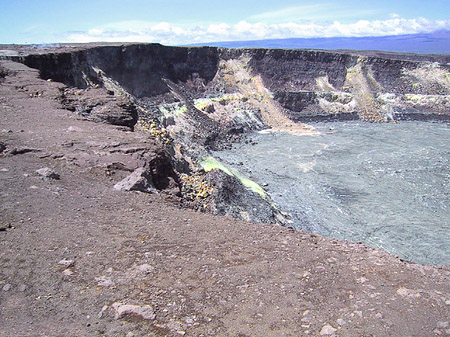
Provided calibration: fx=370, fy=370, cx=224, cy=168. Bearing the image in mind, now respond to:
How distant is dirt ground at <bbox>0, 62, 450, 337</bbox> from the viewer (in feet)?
16.2

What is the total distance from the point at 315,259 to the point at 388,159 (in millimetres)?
27227

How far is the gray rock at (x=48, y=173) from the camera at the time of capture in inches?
337

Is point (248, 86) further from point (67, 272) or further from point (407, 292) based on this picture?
point (67, 272)

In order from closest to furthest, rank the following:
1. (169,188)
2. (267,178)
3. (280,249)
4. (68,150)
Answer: (280,249), (68,150), (169,188), (267,178)

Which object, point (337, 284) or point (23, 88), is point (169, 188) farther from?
point (23, 88)

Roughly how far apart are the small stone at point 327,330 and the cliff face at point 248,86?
21.5 metres

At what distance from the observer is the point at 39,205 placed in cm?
741

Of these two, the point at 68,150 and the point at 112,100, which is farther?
the point at 112,100

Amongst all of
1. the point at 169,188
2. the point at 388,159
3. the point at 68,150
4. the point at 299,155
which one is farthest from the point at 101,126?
the point at 388,159

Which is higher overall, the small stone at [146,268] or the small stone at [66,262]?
the small stone at [66,262]

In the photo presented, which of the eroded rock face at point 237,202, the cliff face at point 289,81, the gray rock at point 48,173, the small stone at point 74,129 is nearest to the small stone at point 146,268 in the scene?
the gray rock at point 48,173

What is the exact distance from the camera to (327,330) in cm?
490

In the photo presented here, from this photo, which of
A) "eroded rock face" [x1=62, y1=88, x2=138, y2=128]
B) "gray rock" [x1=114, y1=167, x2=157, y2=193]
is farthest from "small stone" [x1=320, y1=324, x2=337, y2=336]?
"eroded rock face" [x1=62, y1=88, x2=138, y2=128]

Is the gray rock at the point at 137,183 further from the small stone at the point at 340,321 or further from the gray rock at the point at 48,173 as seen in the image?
the small stone at the point at 340,321
